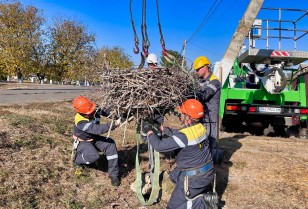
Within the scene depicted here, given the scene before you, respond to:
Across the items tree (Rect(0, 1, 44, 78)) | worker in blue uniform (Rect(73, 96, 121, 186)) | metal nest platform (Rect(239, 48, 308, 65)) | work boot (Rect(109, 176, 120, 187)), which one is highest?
tree (Rect(0, 1, 44, 78))

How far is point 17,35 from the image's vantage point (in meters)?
29.6

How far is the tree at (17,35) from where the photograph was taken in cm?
2681

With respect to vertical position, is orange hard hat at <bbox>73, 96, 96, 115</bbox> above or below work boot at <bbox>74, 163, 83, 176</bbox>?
above

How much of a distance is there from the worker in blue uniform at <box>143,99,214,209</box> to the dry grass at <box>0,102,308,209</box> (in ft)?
2.80

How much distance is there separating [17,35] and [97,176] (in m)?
27.8

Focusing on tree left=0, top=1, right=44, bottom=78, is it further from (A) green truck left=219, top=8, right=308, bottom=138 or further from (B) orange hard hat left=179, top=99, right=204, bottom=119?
(B) orange hard hat left=179, top=99, right=204, bottom=119

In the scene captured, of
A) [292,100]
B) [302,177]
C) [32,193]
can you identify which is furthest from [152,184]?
[292,100]

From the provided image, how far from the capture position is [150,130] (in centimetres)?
416

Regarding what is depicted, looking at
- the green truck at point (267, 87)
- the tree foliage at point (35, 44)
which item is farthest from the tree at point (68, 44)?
the green truck at point (267, 87)

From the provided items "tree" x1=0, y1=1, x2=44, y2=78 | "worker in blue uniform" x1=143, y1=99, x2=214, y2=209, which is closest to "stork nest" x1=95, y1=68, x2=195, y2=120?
"worker in blue uniform" x1=143, y1=99, x2=214, y2=209

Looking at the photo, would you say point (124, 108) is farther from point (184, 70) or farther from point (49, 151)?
point (49, 151)

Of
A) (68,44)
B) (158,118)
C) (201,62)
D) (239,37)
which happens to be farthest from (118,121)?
(68,44)

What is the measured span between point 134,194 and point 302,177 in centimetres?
288

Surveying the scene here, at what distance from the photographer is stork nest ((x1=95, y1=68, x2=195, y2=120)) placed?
3850 mm
